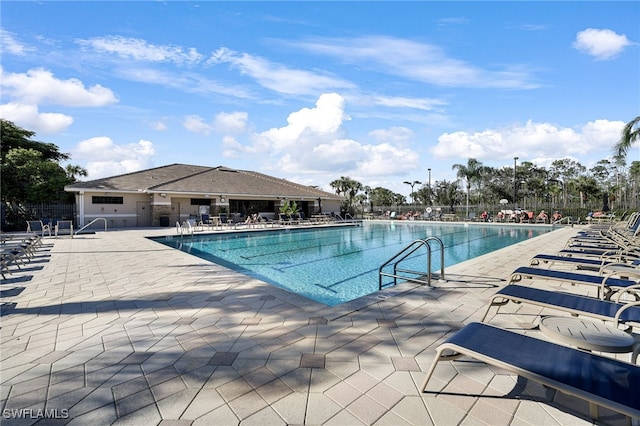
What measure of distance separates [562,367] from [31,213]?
25404 mm

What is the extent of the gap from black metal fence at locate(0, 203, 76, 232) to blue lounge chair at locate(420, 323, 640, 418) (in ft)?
72.3

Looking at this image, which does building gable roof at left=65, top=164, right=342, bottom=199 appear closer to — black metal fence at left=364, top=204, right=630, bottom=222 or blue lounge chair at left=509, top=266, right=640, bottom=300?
black metal fence at left=364, top=204, right=630, bottom=222

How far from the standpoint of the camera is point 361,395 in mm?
2035

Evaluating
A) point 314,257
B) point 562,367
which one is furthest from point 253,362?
point 314,257

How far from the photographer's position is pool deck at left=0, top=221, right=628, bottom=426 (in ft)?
6.11

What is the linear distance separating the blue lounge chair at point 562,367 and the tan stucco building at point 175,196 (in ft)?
67.9

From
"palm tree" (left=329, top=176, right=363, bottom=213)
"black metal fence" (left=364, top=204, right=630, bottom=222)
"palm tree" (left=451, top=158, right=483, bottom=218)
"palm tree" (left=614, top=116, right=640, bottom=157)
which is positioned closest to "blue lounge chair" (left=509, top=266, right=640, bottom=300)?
"palm tree" (left=614, top=116, right=640, bottom=157)

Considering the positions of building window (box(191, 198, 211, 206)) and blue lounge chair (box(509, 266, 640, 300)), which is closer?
blue lounge chair (box(509, 266, 640, 300))

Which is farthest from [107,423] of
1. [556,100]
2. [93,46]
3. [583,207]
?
[583,207]

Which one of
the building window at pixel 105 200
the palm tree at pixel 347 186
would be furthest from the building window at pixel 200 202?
the palm tree at pixel 347 186

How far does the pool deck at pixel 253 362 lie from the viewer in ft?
6.11

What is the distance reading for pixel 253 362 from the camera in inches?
97.4

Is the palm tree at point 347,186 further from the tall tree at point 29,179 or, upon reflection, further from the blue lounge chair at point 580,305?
the blue lounge chair at point 580,305

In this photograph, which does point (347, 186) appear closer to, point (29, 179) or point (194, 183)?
point (194, 183)
